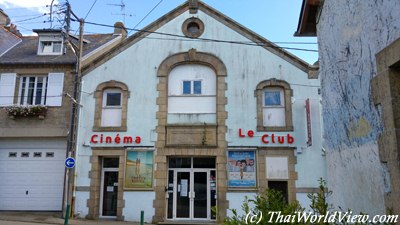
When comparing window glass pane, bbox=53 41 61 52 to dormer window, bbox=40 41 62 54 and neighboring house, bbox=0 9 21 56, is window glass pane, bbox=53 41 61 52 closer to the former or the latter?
dormer window, bbox=40 41 62 54

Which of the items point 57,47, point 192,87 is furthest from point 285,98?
point 57,47

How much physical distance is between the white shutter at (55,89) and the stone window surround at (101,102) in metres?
1.65

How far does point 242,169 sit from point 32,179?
8.66m

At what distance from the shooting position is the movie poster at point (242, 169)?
13.5 m

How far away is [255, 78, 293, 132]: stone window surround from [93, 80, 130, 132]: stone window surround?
5213 millimetres

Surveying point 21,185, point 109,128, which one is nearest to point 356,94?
point 109,128

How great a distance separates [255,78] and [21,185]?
10536 millimetres

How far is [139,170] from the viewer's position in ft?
45.3

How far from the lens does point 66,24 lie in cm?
1454

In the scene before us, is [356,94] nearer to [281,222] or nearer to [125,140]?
[281,222]

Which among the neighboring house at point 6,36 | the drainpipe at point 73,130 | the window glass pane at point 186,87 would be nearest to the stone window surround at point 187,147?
the window glass pane at point 186,87

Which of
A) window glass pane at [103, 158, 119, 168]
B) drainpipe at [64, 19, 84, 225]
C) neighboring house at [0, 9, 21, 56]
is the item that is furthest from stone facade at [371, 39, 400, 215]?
neighboring house at [0, 9, 21, 56]

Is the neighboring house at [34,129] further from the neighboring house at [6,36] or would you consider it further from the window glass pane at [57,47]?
the neighboring house at [6,36]

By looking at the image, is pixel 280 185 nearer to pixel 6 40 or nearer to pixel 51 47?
pixel 51 47
